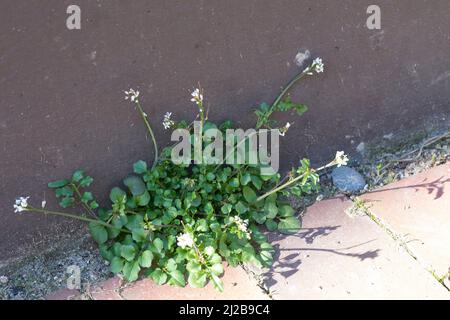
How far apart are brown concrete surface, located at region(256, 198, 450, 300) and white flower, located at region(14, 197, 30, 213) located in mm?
980

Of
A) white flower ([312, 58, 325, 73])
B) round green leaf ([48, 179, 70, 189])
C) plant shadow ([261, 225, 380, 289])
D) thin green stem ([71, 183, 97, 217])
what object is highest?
white flower ([312, 58, 325, 73])

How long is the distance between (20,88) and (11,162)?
1.00 feet

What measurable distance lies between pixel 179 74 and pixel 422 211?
4.02ft

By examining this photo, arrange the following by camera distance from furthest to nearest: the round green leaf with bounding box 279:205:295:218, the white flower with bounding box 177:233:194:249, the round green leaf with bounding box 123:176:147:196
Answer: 1. the round green leaf with bounding box 279:205:295:218
2. the round green leaf with bounding box 123:176:147:196
3. the white flower with bounding box 177:233:194:249

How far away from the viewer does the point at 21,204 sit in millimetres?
2566

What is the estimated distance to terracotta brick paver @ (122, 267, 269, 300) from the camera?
2590mm

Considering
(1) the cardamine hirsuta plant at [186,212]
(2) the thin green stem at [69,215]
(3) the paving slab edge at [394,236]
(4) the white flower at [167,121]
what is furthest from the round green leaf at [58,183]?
(3) the paving slab edge at [394,236]

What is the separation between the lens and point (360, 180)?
3.13 meters

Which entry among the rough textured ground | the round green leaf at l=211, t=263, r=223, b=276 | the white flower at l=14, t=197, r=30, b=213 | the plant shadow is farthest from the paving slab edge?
the white flower at l=14, t=197, r=30, b=213

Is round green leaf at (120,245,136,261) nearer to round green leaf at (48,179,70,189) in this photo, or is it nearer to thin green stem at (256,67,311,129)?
round green leaf at (48,179,70,189)

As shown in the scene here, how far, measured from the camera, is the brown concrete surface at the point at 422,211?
277 centimetres

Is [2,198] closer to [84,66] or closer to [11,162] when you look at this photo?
[11,162]

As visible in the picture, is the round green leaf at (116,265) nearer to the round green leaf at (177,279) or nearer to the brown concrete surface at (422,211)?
the round green leaf at (177,279)

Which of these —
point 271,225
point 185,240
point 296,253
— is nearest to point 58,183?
point 185,240
